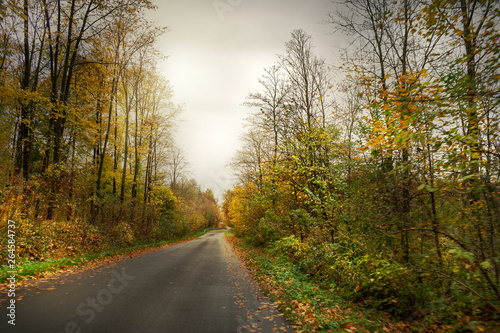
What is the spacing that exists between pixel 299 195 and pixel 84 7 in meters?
15.7

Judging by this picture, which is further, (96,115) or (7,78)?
(96,115)

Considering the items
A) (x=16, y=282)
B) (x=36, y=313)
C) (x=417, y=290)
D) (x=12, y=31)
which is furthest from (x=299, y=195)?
(x=12, y=31)

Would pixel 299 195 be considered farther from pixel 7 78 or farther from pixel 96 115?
pixel 96 115

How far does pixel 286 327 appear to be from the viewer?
14.2ft
